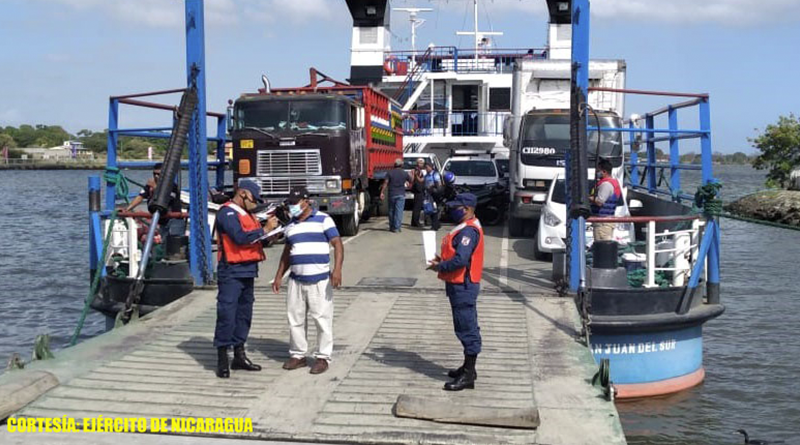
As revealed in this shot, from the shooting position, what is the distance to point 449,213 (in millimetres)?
7465

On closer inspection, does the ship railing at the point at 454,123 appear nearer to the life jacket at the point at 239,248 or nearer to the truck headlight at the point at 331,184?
the truck headlight at the point at 331,184

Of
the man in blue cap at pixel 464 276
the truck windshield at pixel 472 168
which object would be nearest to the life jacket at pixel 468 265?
the man in blue cap at pixel 464 276

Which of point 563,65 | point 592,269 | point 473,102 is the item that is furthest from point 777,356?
point 473,102

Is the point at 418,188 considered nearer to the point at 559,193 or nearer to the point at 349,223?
the point at 349,223

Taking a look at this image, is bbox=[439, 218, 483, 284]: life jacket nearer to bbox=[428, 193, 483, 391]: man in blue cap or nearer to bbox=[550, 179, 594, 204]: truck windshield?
bbox=[428, 193, 483, 391]: man in blue cap

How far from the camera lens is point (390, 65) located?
101ft

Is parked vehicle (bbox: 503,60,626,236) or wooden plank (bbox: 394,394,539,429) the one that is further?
parked vehicle (bbox: 503,60,626,236)

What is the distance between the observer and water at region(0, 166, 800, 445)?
34.0ft

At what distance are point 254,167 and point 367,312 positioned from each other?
6644mm

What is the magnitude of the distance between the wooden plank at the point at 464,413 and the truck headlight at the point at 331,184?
375 inches

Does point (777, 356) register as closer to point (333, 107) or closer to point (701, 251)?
point (701, 251)

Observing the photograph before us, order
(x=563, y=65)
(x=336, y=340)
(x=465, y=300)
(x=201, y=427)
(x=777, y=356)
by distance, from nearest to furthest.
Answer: (x=201, y=427) → (x=465, y=300) → (x=336, y=340) → (x=777, y=356) → (x=563, y=65)

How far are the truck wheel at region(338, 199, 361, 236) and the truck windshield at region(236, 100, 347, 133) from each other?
1.72m

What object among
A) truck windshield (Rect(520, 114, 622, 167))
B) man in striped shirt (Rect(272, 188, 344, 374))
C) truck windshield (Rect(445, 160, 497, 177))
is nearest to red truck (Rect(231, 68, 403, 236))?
truck windshield (Rect(520, 114, 622, 167))
